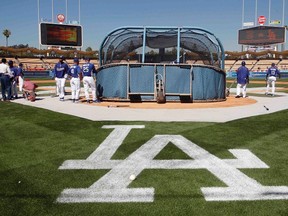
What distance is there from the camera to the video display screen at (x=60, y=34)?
55656mm

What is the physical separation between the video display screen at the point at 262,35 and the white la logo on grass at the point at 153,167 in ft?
253

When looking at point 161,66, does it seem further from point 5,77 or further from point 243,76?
point 5,77

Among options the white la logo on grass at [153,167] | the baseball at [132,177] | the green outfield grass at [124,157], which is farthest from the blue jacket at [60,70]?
the baseball at [132,177]

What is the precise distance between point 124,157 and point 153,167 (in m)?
0.78

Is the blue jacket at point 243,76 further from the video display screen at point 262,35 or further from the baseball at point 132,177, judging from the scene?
the video display screen at point 262,35

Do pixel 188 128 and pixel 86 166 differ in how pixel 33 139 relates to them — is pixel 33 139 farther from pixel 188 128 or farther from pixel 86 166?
pixel 188 128

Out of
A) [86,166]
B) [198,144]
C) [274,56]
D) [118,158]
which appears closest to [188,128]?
[198,144]

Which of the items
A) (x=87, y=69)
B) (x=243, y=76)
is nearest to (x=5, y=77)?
(x=87, y=69)

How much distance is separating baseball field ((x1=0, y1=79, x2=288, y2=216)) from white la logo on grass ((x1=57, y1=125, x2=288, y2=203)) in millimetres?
13

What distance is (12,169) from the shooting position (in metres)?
5.11

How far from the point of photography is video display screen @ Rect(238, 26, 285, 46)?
75.8m

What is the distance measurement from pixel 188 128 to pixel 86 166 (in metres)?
3.79

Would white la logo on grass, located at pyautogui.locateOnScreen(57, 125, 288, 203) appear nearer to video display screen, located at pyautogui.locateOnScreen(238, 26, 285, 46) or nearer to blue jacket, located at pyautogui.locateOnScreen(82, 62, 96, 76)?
blue jacket, located at pyautogui.locateOnScreen(82, 62, 96, 76)

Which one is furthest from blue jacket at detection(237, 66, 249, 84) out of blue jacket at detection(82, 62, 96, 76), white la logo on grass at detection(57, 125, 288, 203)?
white la logo on grass at detection(57, 125, 288, 203)
